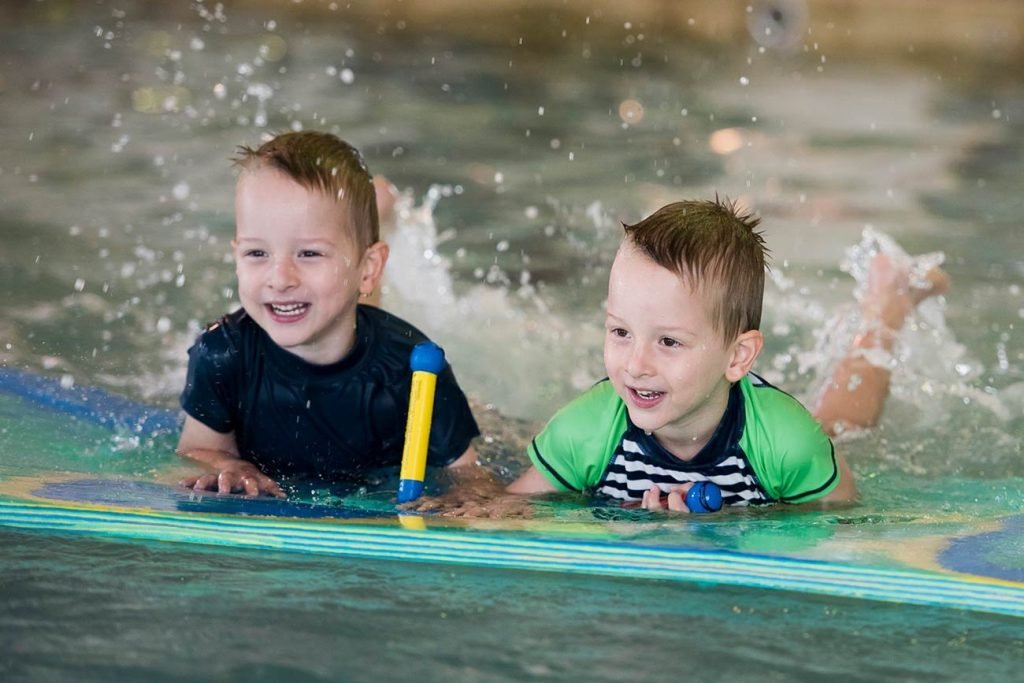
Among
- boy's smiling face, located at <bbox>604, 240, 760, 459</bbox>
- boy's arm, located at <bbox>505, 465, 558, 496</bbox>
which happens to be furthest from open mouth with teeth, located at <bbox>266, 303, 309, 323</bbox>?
boy's smiling face, located at <bbox>604, 240, 760, 459</bbox>

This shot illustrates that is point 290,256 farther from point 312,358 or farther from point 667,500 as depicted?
point 667,500

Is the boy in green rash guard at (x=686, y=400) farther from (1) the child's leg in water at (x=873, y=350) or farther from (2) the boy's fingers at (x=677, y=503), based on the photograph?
(1) the child's leg in water at (x=873, y=350)

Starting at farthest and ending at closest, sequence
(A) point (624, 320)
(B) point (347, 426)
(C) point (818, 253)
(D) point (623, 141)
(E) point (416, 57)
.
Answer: (E) point (416, 57) < (D) point (623, 141) < (C) point (818, 253) < (B) point (347, 426) < (A) point (624, 320)

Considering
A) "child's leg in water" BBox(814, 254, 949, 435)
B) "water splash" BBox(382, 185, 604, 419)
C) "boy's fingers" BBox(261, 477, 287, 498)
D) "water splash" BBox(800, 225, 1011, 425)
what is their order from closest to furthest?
"boy's fingers" BBox(261, 477, 287, 498) < "child's leg in water" BBox(814, 254, 949, 435) < "water splash" BBox(800, 225, 1011, 425) < "water splash" BBox(382, 185, 604, 419)

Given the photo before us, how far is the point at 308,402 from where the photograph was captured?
9.89 feet

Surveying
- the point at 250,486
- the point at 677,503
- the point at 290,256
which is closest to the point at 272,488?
the point at 250,486

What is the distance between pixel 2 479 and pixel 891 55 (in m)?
6.03

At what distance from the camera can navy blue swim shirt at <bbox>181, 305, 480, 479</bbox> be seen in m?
3.02

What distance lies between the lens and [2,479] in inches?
105

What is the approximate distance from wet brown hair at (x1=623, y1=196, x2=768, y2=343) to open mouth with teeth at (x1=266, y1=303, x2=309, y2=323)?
2.27ft

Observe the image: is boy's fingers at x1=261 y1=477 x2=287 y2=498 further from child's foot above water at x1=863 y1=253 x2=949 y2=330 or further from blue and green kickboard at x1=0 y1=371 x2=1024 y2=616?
child's foot above water at x1=863 y1=253 x2=949 y2=330

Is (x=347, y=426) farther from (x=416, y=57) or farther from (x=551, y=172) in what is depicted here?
(x=416, y=57)

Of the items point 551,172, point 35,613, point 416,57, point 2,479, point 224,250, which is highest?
point 416,57

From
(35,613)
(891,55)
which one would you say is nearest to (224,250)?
(35,613)
